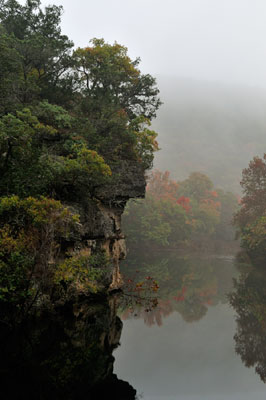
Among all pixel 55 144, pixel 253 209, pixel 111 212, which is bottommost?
pixel 111 212

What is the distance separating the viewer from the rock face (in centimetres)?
1623

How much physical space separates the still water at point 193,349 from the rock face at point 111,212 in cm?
391

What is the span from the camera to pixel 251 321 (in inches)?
576

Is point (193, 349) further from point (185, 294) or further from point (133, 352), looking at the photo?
point (185, 294)

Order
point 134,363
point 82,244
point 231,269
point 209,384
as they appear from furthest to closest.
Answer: point 231,269
point 82,244
point 134,363
point 209,384

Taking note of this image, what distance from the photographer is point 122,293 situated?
1856 cm

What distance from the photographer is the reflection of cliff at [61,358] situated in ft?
23.0

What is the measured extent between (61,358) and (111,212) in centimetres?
1198

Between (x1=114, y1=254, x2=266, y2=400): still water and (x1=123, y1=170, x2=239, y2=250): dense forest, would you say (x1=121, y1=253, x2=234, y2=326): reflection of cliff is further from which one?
(x1=123, y1=170, x2=239, y2=250): dense forest

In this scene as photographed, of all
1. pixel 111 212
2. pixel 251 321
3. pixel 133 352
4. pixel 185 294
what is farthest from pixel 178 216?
pixel 133 352

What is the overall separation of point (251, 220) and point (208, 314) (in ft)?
78.8

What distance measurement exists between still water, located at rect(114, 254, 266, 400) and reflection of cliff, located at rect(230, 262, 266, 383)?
30 millimetres

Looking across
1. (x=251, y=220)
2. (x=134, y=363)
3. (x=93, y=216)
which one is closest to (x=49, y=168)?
(x=93, y=216)

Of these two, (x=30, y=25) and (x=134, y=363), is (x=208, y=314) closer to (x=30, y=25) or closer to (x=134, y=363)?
(x=134, y=363)
